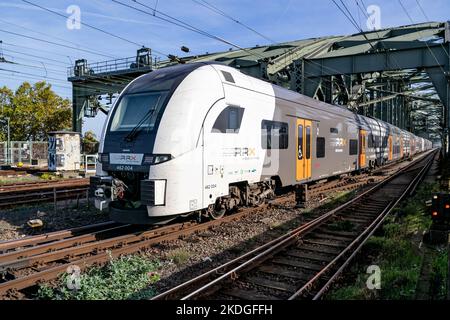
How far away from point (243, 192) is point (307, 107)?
193 inches

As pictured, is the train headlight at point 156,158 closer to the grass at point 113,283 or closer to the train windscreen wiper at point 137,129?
the train windscreen wiper at point 137,129

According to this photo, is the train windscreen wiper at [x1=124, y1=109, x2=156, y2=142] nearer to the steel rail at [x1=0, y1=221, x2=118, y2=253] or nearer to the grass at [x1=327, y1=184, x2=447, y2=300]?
the steel rail at [x1=0, y1=221, x2=118, y2=253]

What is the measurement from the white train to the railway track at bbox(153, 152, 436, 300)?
1.93 meters

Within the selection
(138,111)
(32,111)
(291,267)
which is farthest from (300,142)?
(32,111)

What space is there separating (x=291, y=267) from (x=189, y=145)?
10.2ft

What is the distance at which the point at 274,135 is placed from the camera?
10.8m

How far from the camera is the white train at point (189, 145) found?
7.54m

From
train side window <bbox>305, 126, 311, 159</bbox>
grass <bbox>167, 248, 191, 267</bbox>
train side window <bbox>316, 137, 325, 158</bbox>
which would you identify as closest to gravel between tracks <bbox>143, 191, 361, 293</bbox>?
grass <bbox>167, 248, 191, 267</bbox>

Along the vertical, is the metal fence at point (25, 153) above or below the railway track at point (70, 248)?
above

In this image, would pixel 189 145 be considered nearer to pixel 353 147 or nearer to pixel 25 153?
pixel 353 147

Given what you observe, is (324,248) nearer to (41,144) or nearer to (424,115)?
(41,144)

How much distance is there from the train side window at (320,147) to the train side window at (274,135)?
2.93 m

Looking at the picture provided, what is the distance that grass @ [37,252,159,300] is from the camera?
516cm

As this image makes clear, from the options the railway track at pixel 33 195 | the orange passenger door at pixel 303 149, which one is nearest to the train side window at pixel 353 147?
the orange passenger door at pixel 303 149
